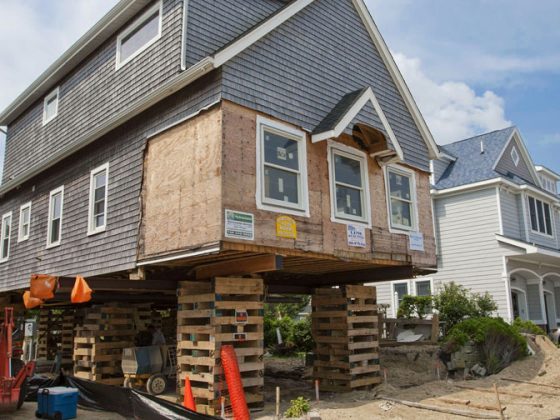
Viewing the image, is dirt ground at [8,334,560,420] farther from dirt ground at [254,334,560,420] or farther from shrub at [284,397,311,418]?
shrub at [284,397,311,418]

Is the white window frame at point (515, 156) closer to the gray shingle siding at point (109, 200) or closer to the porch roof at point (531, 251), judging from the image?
the porch roof at point (531, 251)

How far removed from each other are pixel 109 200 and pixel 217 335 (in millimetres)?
4589

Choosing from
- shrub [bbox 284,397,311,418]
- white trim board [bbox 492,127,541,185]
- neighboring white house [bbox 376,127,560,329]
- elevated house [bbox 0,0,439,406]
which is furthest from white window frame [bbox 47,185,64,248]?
white trim board [bbox 492,127,541,185]

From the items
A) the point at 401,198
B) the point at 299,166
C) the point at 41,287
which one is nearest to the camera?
the point at 41,287

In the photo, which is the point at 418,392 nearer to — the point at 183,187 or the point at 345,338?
the point at 345,338

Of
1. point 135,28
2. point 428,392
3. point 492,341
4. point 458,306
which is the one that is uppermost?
point 135,28

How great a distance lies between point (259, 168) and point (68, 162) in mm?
7273

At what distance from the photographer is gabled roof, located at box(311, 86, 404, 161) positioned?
37.6 ft

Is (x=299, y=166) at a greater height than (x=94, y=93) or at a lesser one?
lesser

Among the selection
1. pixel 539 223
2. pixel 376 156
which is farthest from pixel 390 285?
pixel 376 156

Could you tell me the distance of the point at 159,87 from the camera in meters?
11.4

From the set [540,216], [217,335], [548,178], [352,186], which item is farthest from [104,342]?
[548,178]

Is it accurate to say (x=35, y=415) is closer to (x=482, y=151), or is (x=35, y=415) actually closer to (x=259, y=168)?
(x=259, y=168)

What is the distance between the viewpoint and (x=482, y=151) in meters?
26.5
